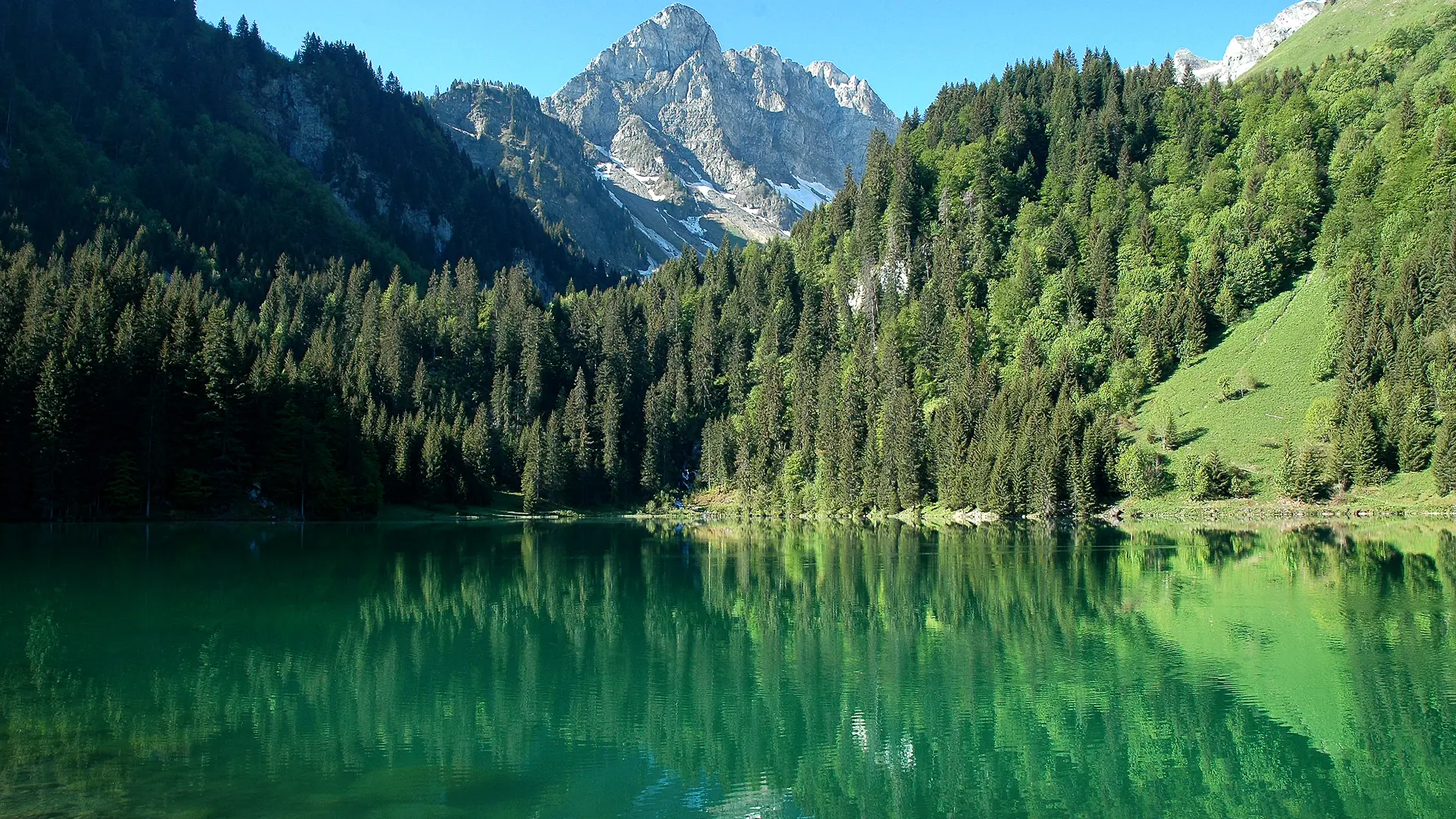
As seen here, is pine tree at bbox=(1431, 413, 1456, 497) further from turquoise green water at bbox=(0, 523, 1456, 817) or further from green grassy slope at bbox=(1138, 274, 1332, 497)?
turquoise green water at bbox=(0, 523, 1456, 817)

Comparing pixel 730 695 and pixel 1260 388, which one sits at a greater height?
pixel 1260 388

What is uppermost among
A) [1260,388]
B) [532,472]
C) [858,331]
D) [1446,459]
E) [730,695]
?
[858,331]

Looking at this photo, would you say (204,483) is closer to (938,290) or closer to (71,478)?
(71,478)

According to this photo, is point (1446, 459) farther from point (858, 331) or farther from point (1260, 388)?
point (858, 331)

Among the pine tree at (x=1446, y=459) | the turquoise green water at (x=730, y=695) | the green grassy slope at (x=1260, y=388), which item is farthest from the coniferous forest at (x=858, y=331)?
the turquoise green water at (x=730, y=695)

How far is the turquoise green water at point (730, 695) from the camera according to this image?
1593 centimetres

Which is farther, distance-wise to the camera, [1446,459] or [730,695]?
[1446,459]

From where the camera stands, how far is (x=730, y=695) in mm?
23094

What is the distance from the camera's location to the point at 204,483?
86.7 metres

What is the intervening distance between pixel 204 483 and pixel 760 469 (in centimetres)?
7311

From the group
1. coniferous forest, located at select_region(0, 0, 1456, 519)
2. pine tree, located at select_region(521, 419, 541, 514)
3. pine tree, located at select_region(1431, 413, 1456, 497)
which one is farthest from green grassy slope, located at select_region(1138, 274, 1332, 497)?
pine tree, located at select_region(521, 419, 541, 514)

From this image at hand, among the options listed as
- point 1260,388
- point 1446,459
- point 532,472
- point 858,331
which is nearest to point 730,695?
point 1446,459

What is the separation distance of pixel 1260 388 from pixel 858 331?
62064 millimetres

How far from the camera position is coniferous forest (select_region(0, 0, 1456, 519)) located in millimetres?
87250
